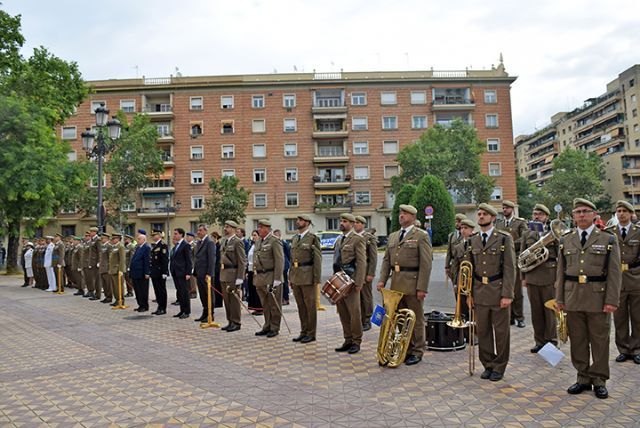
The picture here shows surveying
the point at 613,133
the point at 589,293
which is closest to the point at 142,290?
the point at 589,293

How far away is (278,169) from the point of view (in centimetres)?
5284

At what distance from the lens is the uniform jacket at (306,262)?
8344 mm

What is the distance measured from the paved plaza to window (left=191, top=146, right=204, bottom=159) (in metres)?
44.9

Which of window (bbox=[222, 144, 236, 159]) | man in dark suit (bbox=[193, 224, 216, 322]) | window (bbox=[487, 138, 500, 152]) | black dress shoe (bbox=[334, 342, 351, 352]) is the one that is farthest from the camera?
window (bbox=[487, 138, 500, 152])

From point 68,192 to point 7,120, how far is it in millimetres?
6058

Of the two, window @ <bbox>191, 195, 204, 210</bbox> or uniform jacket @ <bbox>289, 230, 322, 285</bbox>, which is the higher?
window @ <bbox>191, 195, 204, 210</bbox>

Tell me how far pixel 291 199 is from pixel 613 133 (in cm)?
5169

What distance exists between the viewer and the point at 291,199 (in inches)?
2083

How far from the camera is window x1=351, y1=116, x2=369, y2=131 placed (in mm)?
53062

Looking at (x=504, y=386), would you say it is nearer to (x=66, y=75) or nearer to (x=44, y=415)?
(x=44, y=415)

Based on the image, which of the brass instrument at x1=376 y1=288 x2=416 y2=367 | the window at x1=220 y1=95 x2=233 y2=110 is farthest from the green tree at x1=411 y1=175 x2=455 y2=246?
the window at x1=220 y1=95 x2=233 y2=110

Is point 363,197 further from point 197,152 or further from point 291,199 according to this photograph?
point 197,152

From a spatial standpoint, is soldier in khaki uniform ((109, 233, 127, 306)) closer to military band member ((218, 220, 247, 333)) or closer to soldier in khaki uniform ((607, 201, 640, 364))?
military band member ((218, 220, 247, 333))

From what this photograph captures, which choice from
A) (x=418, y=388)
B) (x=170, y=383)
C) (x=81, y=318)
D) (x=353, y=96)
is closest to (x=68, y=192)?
(x=81, y=318)
